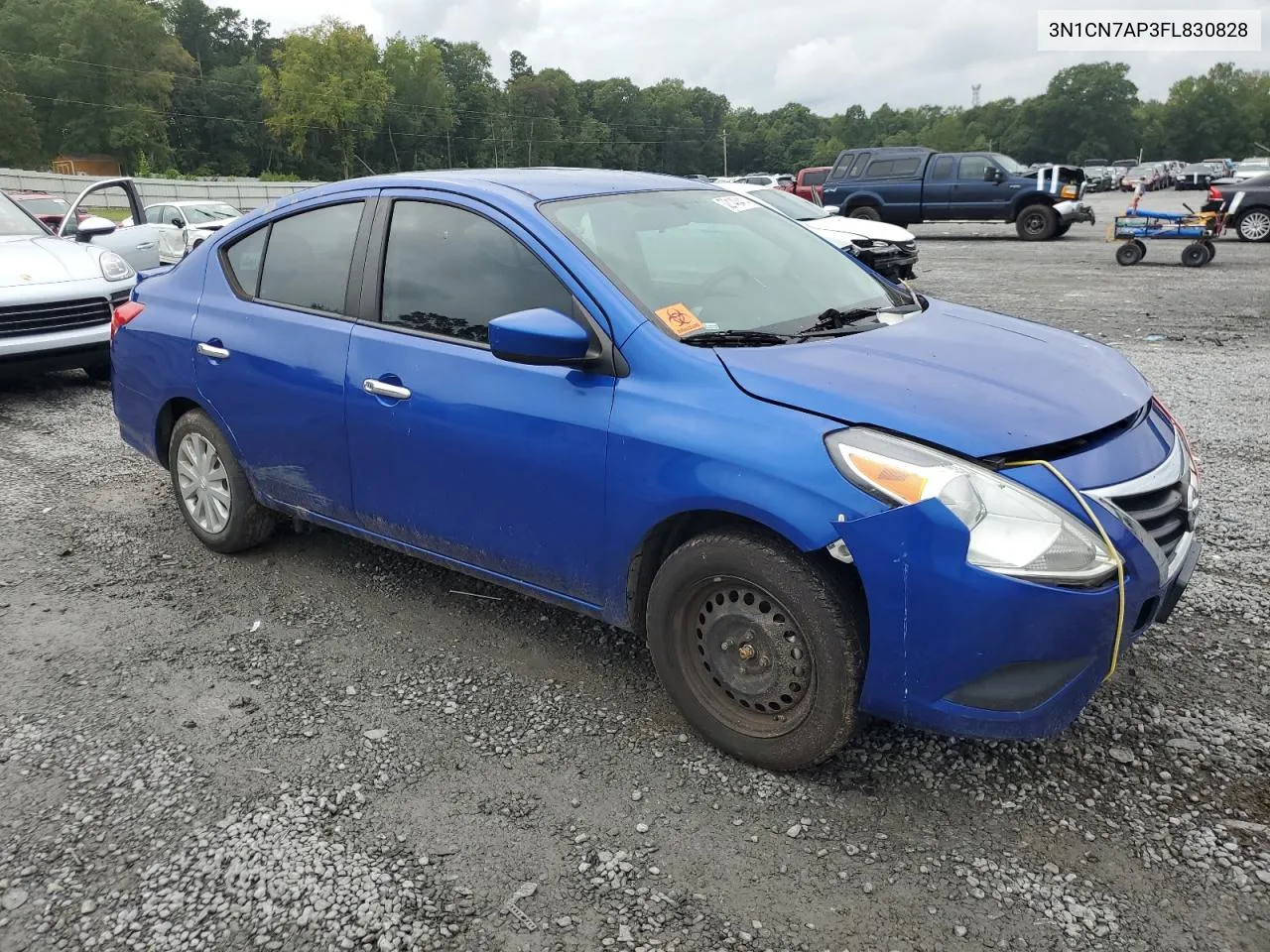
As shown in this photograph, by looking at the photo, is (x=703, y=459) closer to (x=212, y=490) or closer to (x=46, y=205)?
(x=212, y=490)

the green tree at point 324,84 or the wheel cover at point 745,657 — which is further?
the green tree at point 324,84

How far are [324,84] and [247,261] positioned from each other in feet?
296

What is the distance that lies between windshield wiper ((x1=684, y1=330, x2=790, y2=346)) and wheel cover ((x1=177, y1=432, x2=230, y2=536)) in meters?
2.48

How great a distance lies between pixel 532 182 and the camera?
360cm

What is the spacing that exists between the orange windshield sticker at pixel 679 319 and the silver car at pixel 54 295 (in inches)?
252

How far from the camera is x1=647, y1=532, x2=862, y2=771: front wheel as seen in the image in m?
2.54

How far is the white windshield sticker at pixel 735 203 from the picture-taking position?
155 inches

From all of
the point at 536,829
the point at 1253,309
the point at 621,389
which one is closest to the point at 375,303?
the point at 621,389

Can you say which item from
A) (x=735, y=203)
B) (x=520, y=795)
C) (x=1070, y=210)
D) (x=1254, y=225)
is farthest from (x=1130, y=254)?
(x=520, y=795)

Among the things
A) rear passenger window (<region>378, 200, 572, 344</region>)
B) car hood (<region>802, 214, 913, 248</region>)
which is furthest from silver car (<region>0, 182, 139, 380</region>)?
car hood (<region>802, 214, 913, 248</region>)

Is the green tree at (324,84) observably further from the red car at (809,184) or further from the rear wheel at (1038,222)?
the rear wheel at (1038,222)

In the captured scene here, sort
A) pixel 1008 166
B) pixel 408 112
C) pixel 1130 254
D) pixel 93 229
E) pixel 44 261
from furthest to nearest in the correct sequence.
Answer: pixel 408 112 < pixel 1008 166 < pixel 1130 254 < pixel 93 229 < pixel 44 261

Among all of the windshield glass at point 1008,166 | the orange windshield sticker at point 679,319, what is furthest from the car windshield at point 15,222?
the windshield glass at point 1008,166

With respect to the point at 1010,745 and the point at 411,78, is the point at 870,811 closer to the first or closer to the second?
the point at 1010,745
